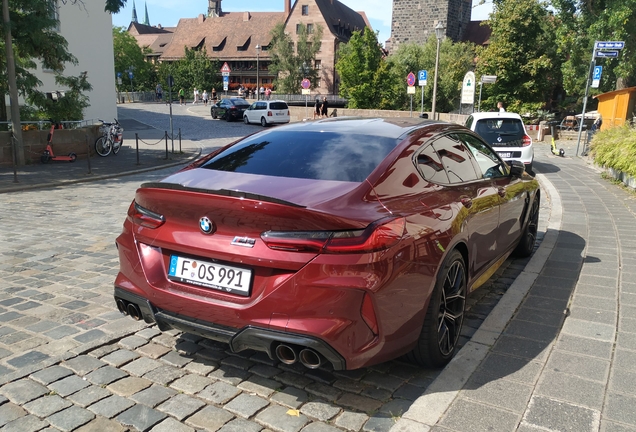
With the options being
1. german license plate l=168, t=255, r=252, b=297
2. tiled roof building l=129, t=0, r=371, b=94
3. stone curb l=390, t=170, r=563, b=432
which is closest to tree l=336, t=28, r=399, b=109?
tiled roof building l=129, t=0, r=371, b=94

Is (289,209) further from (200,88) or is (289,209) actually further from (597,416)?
(200,88)

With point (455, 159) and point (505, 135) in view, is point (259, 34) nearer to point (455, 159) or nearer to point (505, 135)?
point (505, 135)

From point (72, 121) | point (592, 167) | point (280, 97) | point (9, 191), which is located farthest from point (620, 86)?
point (280, 97)

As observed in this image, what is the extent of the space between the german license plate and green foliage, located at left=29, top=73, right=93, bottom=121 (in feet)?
51.1

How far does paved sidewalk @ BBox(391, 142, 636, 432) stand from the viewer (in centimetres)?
305

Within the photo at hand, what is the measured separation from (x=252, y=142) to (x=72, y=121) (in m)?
15.1

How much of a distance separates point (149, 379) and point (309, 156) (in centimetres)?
180

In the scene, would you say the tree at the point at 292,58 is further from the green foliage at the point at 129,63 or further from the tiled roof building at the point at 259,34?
the green foliage at the point at 129,63

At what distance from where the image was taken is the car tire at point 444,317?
11.4 ft

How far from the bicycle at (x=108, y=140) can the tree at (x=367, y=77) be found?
28.0m

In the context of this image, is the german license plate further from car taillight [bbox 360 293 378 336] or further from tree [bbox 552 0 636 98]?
tree [bbox 552 0 636 98]

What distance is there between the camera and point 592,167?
55.4ft

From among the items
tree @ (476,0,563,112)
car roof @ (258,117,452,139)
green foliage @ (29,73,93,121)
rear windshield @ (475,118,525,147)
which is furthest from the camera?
tree @ (476,0,563,112)

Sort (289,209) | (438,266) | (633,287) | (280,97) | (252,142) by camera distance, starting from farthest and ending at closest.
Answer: (280,97), (633,287), (252,142), (438,266), (289,209)
